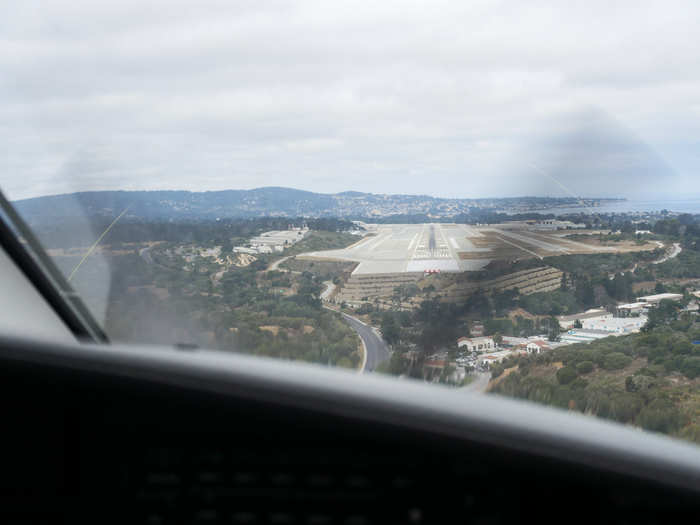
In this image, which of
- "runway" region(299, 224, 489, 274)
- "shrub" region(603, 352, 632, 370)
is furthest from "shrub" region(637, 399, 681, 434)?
"runway" region(299, 224, 489, 274)

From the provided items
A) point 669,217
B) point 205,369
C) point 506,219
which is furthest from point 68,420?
point 669,217

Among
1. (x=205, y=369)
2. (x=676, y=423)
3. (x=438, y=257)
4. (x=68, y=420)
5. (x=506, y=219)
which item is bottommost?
(x=68, y=420)

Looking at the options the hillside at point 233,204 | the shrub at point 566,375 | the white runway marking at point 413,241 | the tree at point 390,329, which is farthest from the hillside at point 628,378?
the hillside at point 233,204

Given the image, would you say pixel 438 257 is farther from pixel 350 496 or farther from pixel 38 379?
pixel 38 379

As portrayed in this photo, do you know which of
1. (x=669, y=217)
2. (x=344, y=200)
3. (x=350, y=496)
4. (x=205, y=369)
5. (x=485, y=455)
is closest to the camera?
(x=485, y=455)

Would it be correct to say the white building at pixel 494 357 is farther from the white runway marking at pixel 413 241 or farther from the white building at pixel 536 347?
the white runway marking at pixel 413 241

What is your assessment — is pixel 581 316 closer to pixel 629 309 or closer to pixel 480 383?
pixel 629 309

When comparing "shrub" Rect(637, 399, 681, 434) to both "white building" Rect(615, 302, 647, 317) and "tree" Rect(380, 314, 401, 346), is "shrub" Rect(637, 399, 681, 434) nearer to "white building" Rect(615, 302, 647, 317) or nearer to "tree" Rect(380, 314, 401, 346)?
"white building" Rect(615, 302, 647, 317)
